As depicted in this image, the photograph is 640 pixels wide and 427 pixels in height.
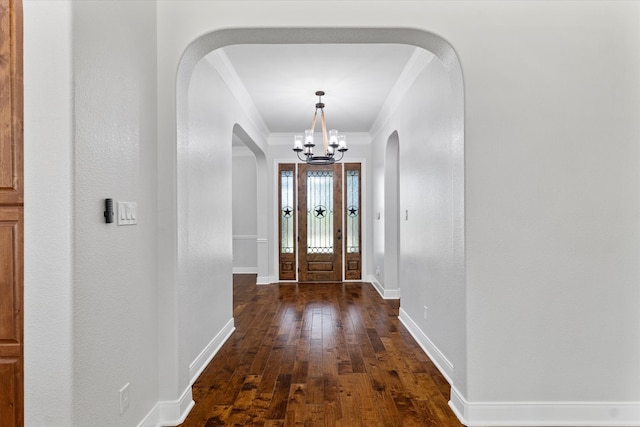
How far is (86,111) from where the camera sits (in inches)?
64.5

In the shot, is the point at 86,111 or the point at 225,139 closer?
the point at 86,111

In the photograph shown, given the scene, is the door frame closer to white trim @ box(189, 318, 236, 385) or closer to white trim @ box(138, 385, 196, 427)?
white trim @ box(189, 318, 236, 385)

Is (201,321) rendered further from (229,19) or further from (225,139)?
(229,19)

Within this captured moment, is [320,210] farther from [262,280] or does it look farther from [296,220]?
[262,280]

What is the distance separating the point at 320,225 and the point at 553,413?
216 inches

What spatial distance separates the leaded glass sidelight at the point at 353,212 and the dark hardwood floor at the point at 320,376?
2.52 m

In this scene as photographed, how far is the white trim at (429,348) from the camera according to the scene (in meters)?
3.00

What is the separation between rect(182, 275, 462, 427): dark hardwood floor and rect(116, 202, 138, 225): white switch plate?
129 cm

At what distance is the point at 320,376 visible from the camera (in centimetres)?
303

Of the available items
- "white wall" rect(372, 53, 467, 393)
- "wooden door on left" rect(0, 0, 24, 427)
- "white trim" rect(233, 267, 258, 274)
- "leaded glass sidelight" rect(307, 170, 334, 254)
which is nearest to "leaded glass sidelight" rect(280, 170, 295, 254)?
"leaded glass sidelight" rect(307, 170, 334, 254)

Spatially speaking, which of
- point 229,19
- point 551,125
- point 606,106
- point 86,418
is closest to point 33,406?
point 86,418

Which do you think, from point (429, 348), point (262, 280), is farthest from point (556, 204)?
point (262, 280)

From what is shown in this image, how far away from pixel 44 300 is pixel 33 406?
42 cm

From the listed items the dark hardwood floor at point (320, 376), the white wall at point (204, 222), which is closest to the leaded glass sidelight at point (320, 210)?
the dark hardwood floor at point (320, 376)
